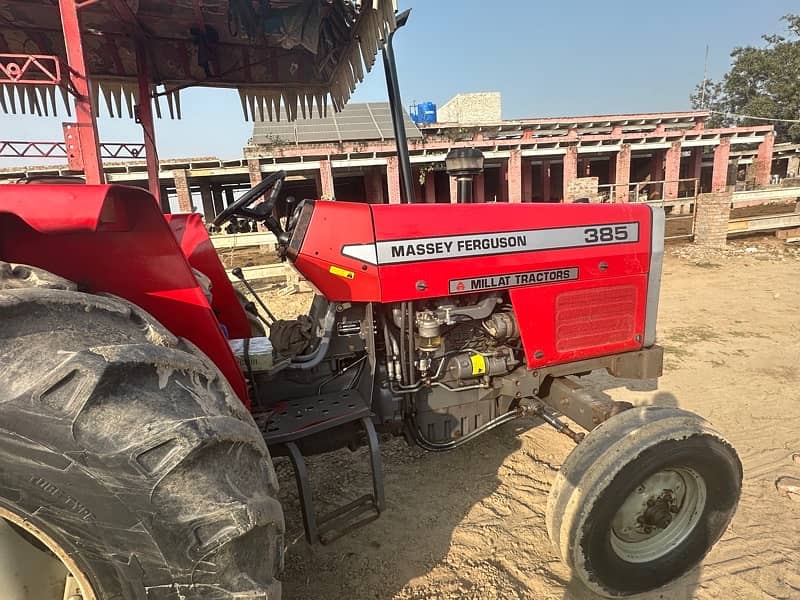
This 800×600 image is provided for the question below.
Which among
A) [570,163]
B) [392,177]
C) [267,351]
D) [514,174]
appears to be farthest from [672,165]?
[267,351]

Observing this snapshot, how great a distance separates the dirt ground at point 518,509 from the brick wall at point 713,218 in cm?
561

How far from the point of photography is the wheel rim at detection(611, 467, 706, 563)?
70.8 inches

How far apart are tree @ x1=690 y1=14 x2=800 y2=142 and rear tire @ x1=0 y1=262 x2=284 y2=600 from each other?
117ft

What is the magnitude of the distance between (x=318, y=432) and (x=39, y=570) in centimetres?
92

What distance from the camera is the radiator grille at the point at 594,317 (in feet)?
7.07

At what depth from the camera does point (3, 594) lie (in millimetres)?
1047

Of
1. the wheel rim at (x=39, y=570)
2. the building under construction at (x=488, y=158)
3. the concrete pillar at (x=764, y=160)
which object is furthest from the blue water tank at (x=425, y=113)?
the wheel rim at (x=39, y=570)

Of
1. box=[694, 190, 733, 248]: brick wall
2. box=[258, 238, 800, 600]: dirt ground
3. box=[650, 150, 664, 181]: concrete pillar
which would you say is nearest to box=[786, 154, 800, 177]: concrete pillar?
box=[650, 150, 664, 181]: concrete pillar

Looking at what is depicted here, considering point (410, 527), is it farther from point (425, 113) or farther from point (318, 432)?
point (425, 113)

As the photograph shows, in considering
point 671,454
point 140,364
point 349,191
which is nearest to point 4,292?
point 140,364

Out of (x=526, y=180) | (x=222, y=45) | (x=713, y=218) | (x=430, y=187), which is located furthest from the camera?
(x=526, y=180)

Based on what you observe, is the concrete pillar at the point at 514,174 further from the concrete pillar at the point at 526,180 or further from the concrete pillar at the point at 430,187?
the concrete pillar at the point at 430,187

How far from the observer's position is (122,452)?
0.97 meters

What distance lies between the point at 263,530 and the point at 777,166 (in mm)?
34309
